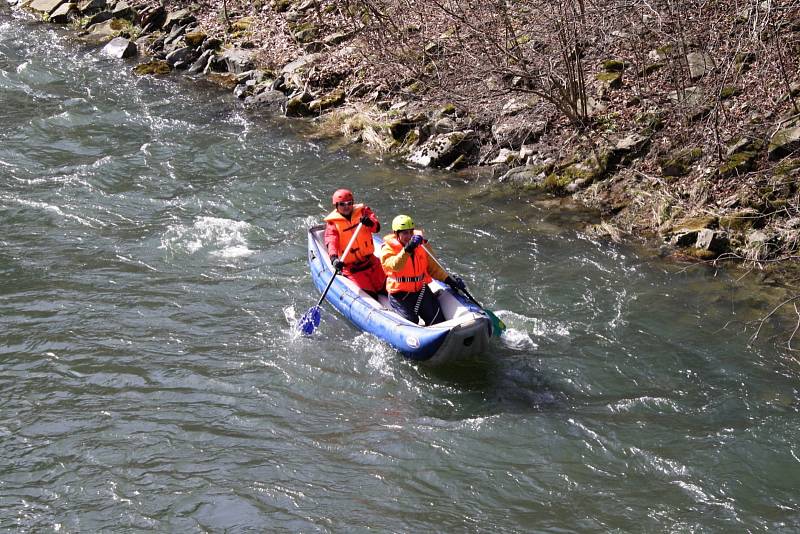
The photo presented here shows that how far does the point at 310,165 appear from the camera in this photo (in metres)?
13.9

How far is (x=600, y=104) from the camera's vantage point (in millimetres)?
13359

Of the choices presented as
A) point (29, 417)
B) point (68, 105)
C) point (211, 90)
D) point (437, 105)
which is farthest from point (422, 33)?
point (29, 417)

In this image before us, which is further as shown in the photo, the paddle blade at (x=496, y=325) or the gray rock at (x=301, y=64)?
the gray rock at (x=301, y=64)

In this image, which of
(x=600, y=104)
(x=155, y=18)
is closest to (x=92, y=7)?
(x=155, y=18)

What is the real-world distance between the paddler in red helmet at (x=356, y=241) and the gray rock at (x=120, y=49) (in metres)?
13.3

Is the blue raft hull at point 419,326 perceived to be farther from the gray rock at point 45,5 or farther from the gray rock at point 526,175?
the gray rock at point 45,5

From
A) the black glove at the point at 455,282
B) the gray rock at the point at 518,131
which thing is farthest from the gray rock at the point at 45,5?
the black glove at the point at 455,282

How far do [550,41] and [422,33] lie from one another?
4.16 metres

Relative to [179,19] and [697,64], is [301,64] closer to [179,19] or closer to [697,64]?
[179,19]

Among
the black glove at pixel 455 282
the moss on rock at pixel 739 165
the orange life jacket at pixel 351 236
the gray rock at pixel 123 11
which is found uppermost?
the gray rock at pixel 123 11

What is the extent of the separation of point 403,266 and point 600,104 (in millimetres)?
6356

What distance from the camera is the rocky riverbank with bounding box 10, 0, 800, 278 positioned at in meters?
10.7

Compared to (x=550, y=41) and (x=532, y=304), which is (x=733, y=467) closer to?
(x=532, y=304)

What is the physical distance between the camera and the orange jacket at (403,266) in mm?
8570
